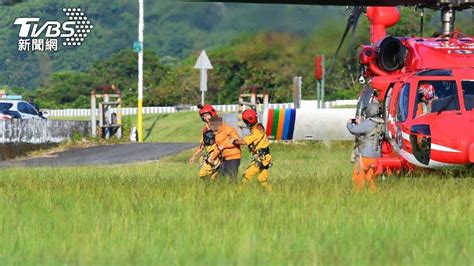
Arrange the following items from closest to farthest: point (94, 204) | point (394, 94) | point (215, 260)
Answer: point (215, 260), point (94, 204), point (394, 94)

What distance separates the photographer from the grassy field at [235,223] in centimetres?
909

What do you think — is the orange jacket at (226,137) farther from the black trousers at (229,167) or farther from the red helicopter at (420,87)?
the red helicopter at (420,87)

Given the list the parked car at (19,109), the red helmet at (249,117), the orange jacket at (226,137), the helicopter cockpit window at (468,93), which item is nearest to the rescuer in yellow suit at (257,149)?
the red helmet at (249,117)

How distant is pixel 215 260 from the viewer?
8844mm

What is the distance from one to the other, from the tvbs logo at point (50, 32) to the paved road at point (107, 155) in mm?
58376

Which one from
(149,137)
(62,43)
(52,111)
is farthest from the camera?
(62,43)

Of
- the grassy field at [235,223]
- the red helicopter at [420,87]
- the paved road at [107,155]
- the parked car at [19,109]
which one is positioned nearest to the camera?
the grassy field at [235,223]

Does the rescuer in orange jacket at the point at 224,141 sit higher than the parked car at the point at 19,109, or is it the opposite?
the rescuer in orange jacket at the point at 224,141

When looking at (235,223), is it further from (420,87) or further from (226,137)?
(420,87)

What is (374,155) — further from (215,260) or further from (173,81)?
(173,81)

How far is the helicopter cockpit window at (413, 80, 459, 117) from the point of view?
15.6 m

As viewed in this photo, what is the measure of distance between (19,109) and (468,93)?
2779cm

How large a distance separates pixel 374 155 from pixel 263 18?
291cm

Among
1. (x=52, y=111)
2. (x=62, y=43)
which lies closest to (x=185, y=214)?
(x=52, y=111)
